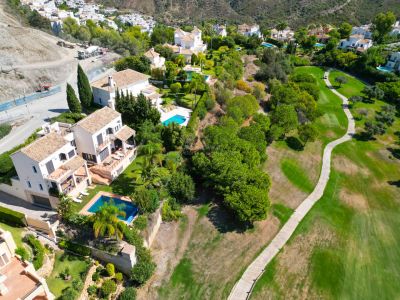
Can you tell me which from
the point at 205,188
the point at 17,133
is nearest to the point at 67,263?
the point at 205,188

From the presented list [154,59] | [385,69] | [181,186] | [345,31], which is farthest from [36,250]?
[345,31]

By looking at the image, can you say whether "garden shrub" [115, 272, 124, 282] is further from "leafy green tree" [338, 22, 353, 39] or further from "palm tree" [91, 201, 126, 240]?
"leafy green tree" [338, 22, 353, 39]

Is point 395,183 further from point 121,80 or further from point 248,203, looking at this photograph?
point 121,80

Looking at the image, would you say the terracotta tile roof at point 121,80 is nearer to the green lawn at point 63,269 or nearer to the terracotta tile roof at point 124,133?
the terracotta tile roof at point 124,133

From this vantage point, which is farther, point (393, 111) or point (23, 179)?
point (393, 111)

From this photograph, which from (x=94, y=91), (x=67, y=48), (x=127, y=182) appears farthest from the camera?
(x=67, y=48)

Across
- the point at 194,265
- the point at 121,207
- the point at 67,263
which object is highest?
the point at 121,207

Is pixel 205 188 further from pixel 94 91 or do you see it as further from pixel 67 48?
pixel 67 48
